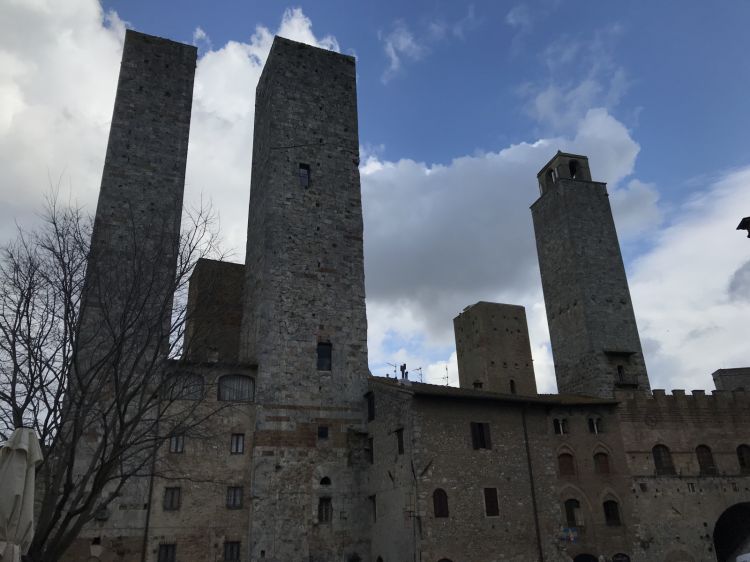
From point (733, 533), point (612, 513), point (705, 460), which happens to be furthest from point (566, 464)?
point (733, 533)

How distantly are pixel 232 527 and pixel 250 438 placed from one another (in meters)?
3.27

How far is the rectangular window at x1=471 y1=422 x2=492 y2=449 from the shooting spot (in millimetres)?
22547

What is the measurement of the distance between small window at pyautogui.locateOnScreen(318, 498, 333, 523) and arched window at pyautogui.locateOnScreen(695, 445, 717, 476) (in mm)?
16433

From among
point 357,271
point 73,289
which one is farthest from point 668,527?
point 73,289

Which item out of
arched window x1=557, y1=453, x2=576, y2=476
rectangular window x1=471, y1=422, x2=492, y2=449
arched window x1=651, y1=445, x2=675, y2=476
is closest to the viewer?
rectangular window x1=471, y1=422, x2=492, y2=449

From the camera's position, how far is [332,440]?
24172mm

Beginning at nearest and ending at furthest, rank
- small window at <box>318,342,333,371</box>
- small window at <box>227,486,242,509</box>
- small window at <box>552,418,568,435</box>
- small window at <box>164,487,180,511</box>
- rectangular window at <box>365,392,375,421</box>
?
small window at <box>164,487,180,511</box>
small window at <box>227,486,242,509</box>
rectangular window at <box>365,392,375,421</box>
small window at <box>552,418,568,435</box>
small window at <box>318,342,333,371</box>

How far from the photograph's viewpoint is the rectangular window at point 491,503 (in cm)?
2158

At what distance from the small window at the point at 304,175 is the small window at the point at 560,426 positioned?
1555cm

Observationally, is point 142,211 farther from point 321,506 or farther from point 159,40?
point 321,506

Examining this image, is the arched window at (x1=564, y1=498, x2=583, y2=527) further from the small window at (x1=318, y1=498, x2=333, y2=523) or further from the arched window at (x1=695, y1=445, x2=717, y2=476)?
the small window at (x1=318, y1=498, x2=333, y2=523)

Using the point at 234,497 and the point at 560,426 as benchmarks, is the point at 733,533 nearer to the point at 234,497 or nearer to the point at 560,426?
the point at 560,426

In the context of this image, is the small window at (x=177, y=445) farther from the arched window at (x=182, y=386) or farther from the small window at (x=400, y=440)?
the small window at (x=400, y=440)

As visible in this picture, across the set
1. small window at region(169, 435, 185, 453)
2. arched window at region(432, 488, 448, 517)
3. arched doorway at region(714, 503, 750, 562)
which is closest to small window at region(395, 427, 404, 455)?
arched window at region(432, 488, 448, 517)
